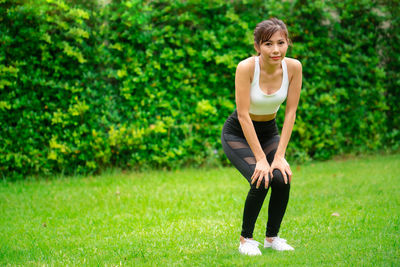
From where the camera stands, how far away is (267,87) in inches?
150

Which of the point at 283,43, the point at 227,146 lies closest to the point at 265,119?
the point at 227,146

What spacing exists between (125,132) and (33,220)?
240cm

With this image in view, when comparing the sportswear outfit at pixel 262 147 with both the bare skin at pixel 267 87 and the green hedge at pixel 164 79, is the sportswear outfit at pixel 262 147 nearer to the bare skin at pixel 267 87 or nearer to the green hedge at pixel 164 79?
the bare skin at pixel 267 87

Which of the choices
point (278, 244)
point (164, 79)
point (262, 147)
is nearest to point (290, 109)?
point (262, 147)

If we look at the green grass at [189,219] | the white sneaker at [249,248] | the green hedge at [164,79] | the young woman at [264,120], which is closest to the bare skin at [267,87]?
the young woman at [264,120]

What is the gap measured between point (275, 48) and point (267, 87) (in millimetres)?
331

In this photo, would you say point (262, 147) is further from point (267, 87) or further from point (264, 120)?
point (267, 87)

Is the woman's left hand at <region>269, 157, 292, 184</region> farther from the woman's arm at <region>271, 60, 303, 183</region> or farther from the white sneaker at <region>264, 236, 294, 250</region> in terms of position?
the white sneaker at <region>264, 236, 294, 250</region>

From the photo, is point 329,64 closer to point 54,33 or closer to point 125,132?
point 125,132

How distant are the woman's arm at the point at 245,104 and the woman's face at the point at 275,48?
0.56 ft

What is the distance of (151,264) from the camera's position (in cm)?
375

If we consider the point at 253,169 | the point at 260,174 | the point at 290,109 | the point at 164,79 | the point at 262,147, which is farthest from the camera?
the point at 164,79

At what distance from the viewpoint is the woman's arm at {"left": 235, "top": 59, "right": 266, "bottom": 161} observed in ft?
12.2

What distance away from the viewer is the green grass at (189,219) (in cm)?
388
